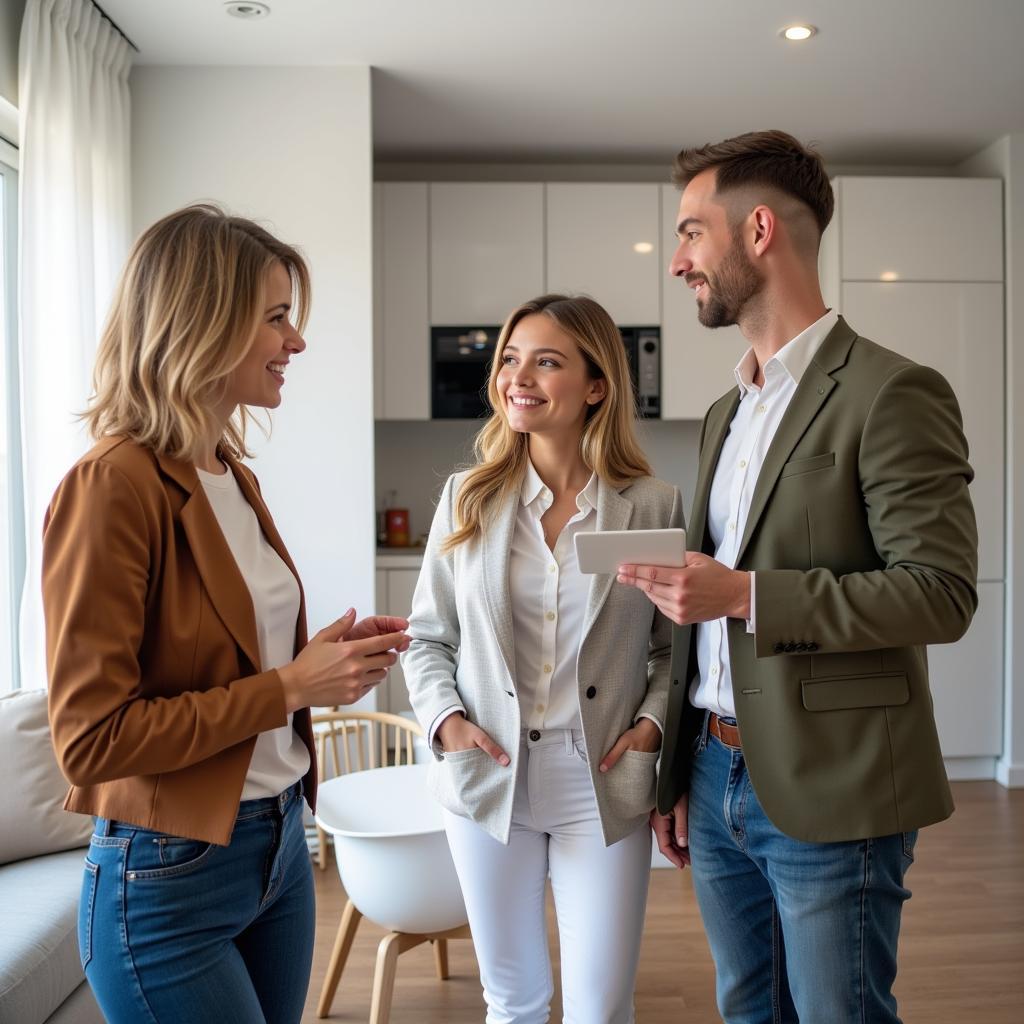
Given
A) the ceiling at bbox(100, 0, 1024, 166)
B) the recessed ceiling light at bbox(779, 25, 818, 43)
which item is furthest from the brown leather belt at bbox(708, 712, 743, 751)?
the recessed ceiling light at bbox(779, 25, 818, 43)

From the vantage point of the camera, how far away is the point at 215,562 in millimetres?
1272

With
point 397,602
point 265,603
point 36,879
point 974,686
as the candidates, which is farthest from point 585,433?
point 974,686

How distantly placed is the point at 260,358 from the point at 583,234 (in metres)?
3.80

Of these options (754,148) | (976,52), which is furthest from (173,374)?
(976,52)

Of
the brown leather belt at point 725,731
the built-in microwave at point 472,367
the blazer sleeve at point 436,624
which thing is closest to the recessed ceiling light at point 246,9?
the built-in microwave at point 472,367

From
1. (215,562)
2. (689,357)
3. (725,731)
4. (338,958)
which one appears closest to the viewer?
(215,562)

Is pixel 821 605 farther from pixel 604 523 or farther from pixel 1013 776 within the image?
pixel 1013 776

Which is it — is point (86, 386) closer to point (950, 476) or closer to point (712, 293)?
point (712, 293)

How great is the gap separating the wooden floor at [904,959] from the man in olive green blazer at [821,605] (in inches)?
55.7

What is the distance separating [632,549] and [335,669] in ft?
1.52

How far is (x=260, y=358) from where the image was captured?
1.40 metres

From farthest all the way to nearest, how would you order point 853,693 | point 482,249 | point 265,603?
point 482,249
point 853,693
point 265,603

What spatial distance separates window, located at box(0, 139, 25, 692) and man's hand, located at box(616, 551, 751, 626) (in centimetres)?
251

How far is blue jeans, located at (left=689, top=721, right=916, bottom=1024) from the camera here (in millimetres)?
1487
